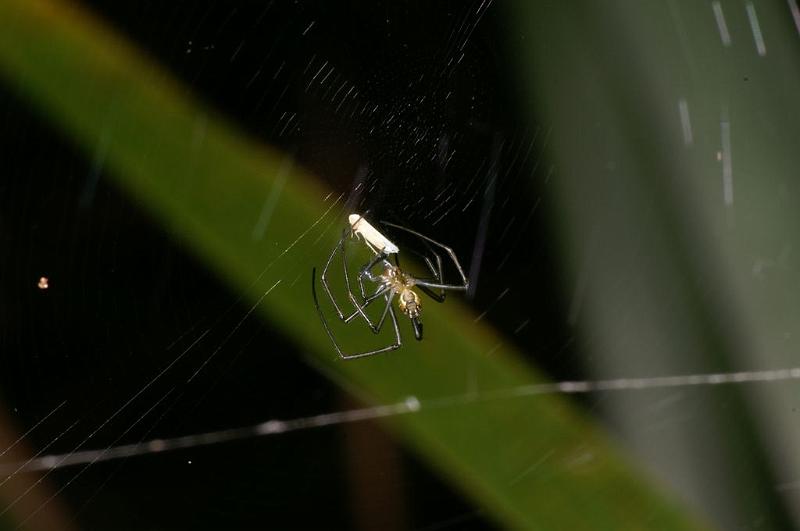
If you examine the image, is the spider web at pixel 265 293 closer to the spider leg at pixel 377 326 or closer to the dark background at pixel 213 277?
the dark background at pixel 213 277

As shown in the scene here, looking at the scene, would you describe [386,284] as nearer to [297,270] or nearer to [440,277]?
[440,277]

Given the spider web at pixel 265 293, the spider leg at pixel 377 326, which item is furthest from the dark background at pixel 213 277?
the spider leg at pixel 377 326

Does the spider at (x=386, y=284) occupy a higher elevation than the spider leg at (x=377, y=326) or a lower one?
higher

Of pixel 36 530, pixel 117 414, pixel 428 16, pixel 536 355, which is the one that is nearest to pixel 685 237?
pixel 536 355

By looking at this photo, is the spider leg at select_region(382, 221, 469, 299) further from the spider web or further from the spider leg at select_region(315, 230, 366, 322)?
the spider leg at select_region(315, 230, 366, 322)

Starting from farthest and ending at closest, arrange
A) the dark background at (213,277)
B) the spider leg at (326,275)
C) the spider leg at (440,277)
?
the spider leg at (440,277)
the spider leg at (326,275)
the dark background at (213,277)

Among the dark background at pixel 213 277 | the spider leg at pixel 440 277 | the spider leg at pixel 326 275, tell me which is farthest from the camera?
the spider leg at pixel 440 277
